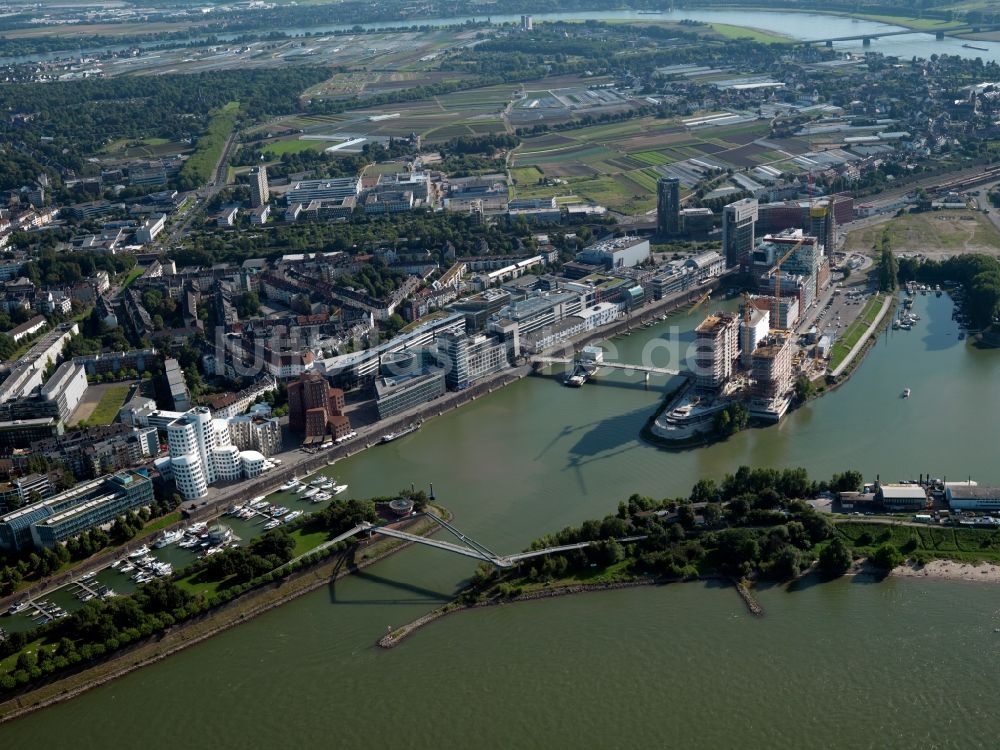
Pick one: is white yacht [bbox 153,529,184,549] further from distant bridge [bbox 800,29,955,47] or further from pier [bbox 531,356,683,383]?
distant bridge [bbox 800,29,955,47]

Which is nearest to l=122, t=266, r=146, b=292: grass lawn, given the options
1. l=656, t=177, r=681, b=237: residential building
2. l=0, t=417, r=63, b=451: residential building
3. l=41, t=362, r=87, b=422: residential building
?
l=41, t=362, r=87, b=422: residential building

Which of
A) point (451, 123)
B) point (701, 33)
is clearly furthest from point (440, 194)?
point (701, 33)

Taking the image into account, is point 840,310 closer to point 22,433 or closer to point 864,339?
point 864,339

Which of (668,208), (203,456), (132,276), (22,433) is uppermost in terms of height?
(668,208)

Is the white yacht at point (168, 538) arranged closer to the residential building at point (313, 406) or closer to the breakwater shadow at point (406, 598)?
the breakwater shadow at point (406, 598)

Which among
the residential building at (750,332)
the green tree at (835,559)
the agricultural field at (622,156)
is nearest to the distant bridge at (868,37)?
the agricultural field at (622,156)

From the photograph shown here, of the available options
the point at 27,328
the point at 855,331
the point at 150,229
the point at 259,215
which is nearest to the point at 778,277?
the point at 855,331
